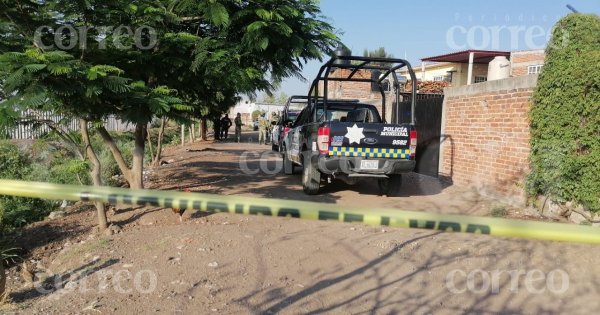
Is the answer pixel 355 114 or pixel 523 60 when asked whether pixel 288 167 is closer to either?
pixel 355 114

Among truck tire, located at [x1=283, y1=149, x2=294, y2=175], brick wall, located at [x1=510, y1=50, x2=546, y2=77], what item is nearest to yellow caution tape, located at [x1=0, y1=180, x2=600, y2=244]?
truck tire, located at [x1=283, y1=149, x2=294, y2=175]

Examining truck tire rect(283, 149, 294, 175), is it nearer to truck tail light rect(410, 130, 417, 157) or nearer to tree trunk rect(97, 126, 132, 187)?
truck tail light rect(410, 130, 417, 157)

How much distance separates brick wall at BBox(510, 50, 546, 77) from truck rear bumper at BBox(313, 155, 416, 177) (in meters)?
16.9

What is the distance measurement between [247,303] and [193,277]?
74cm

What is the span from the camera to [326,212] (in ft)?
6.45

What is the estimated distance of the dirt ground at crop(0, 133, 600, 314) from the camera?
3922mm

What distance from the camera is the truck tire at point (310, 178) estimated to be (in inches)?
327

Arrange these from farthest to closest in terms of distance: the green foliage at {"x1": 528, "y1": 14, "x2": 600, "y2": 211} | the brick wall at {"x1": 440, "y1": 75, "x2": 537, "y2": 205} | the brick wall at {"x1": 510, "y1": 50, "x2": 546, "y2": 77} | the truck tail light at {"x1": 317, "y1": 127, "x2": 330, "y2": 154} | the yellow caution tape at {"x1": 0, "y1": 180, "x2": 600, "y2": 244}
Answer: the brick wall at {"x1": 510, "y1": 50, "x2": 546, "y2": 77}
the truck tail light at {"x1": 317, "y1": 127, "x2": 330, "y2": 154}
the brick wall at {"x1": 440, "y1": 75, "x2": 537, "y2": 205}
the green foliage at {"x1": 528, "y1": 14, "x2": 600, "y2": 211}
the yellow caution tape at {"x1": 0, "y1": 180, "x2": 600, "y2": 244}

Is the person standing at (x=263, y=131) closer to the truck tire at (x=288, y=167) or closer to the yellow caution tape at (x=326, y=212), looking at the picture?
the truck tire at (x=288, y=167)

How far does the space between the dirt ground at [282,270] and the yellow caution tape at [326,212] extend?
1.76 metres

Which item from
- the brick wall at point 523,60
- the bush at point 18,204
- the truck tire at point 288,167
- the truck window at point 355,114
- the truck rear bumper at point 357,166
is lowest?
the bush at point 18,204

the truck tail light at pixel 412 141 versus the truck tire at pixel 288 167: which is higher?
the truck tail light at pixel 412 141

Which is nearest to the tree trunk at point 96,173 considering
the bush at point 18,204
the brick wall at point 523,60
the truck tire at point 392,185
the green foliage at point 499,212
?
the bush at point 18,204

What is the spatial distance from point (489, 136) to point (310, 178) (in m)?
3.28
